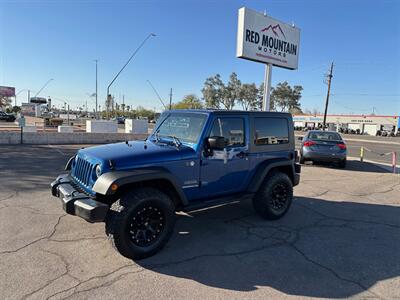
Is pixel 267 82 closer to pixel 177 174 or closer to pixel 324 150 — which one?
pixel 324 150

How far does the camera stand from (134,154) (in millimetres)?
3824

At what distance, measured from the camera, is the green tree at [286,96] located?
99.9m

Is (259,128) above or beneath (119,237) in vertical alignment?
above

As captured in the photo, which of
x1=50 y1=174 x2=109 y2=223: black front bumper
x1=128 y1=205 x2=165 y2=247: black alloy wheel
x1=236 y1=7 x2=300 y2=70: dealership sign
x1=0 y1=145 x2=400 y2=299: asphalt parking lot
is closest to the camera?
x1=0 y1=145 x2=400 y2=299: asphalt parking lot

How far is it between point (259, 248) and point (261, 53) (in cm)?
1166

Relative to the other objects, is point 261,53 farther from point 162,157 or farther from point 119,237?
point 119,237

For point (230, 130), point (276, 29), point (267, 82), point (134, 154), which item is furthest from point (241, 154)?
point (276, 29)

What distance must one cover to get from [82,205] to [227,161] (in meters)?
2.18

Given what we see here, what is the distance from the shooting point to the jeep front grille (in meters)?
3.87

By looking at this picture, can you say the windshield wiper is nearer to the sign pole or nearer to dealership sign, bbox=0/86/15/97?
the sign pole

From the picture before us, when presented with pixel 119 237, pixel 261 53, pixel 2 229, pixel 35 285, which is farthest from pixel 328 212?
pixel 261 53

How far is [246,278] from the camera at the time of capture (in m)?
3.33

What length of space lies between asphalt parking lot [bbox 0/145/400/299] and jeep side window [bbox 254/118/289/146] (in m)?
1.42

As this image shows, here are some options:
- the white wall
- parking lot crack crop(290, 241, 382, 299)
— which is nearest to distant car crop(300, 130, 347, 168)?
parking lot crack crop(290, 241, 382, 299)
